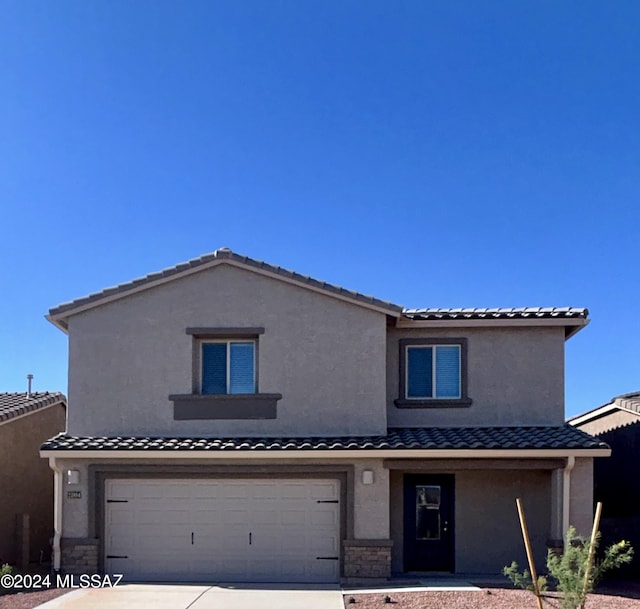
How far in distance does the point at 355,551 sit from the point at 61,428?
1008 centimetres

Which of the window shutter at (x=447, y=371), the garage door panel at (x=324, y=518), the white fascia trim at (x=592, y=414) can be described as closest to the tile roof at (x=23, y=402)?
the garage door panel at (x=324, y=518)

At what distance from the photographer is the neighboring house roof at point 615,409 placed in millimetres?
16078

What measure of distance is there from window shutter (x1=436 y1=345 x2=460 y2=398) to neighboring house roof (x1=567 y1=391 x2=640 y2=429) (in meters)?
5.30

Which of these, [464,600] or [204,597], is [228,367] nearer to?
[204,597]

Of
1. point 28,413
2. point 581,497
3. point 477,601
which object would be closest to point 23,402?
point 28,413

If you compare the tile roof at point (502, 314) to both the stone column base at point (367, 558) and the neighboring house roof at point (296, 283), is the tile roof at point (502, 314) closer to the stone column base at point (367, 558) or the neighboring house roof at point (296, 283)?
the neighboring house roof at point (296, 283)

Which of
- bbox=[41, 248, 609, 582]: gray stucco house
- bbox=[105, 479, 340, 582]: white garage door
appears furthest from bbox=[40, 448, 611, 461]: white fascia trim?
bbox=[105, 479, 340, 582]: white garage door

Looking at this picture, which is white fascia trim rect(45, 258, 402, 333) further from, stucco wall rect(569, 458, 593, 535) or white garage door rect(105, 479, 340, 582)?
stucco wall rect(569, 458, 593, 535)

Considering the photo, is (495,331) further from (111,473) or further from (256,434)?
(111,473)

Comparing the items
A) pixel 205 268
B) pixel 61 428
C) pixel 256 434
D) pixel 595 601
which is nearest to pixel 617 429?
pixel 595 601

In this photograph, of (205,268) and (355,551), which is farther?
(205,268)

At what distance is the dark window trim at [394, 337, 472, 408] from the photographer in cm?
1347

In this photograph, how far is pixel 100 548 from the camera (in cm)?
1258

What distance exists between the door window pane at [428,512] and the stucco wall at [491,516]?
1.19 feet
